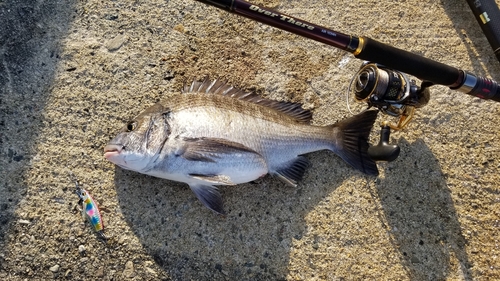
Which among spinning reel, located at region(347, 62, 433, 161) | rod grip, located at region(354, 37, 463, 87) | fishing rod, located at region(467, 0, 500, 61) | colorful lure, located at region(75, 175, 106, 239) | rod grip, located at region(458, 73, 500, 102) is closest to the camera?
rod grip, located at region(354, 37, 463, 87)

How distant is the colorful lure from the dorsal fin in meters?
0.97

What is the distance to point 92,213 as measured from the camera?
2441mm

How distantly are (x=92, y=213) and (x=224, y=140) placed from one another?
102 cm

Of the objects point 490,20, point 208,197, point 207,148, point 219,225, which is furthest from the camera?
point 490,20

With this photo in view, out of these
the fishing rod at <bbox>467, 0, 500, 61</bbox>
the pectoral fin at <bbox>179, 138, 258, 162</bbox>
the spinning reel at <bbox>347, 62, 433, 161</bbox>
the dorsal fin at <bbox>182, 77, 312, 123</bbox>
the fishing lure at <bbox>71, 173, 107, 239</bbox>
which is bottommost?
the fishing lure at <bbox>71, 173, 107, 239</bbox>

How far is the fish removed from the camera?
2279 millimetres

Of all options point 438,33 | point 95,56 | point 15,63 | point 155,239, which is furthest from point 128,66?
point 438,33

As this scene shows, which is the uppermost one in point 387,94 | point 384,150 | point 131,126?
point 387,94

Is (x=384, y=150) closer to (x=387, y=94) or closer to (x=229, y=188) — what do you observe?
(x=387, y=94)

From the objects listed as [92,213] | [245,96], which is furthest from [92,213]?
[245,96]

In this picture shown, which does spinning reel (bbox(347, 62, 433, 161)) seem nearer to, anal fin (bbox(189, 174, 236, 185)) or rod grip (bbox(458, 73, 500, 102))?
rod grip (bbox(458, 73, 500, 102))

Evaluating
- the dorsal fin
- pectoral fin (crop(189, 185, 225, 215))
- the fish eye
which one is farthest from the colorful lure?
the dorsal fin

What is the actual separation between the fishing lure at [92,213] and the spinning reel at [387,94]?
1855 millimetres

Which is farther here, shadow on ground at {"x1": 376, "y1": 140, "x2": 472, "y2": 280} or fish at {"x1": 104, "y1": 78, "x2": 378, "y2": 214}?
shadow on ground at {"x1": 376, "y1": 140, "x2": 472, "y2": 280}
